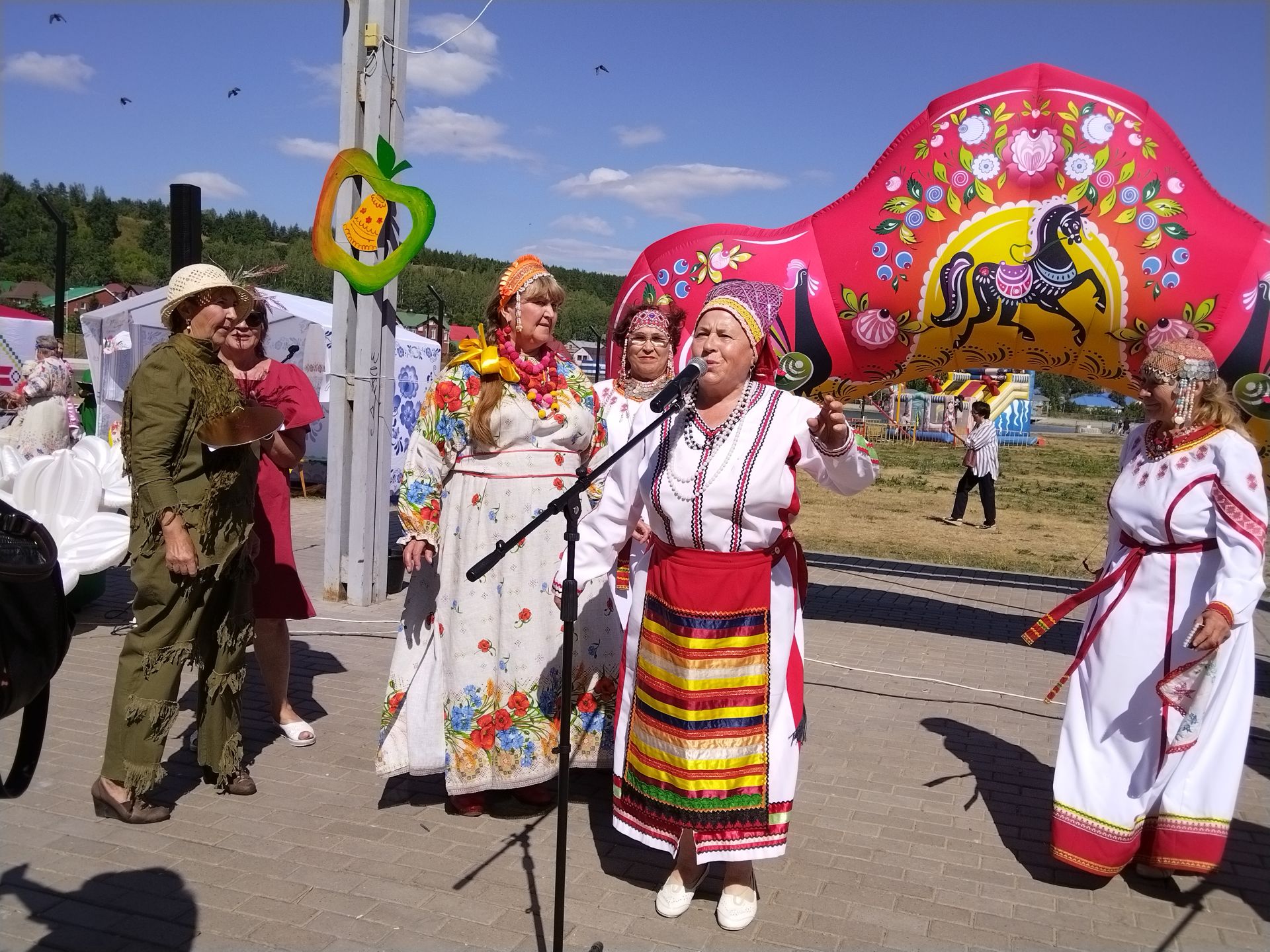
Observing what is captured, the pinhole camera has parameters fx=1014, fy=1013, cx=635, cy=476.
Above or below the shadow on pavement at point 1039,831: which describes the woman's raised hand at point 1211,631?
above

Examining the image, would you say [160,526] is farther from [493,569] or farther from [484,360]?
[484,360]

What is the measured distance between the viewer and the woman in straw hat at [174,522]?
11.4 feet

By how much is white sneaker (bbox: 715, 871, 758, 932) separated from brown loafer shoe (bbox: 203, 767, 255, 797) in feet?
6.32

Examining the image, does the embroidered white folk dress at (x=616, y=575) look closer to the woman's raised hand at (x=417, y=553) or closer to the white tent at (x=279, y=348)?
the woman's raised hand at (x=417, y=553)

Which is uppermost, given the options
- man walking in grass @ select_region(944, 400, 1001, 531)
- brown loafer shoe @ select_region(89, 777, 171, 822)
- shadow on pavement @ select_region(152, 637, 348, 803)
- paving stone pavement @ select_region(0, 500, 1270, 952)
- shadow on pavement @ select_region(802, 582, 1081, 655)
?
man walking in grass @ select_region(944, 400, 1001, 531)

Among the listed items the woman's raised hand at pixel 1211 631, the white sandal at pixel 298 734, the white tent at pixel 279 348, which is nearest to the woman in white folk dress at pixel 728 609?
the woman's raised hand at pixel 1211 631

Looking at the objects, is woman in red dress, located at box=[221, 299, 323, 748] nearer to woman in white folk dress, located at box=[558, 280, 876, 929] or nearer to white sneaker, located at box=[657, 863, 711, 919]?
woman in white folk dress, located at box=[558, 280, 876, 929]

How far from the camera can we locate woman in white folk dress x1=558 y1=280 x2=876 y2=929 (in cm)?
304

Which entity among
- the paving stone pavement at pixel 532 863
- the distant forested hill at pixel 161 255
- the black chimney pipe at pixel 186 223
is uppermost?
the distant forested hill at pixel 161 255

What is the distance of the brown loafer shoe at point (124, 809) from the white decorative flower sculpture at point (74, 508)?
2.66 meters

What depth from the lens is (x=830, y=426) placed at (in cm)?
282

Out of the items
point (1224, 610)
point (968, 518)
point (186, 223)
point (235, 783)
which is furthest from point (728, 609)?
point (968, 518)

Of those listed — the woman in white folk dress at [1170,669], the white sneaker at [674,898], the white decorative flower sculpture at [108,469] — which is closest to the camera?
the white sneaker at [674,898]

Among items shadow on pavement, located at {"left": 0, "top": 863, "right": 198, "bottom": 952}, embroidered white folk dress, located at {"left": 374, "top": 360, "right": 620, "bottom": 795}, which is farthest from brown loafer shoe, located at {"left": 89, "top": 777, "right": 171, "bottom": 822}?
embroidered white folk dress, located at {"left": 374, "top": 360, "right": 620, "bottom": 795}
